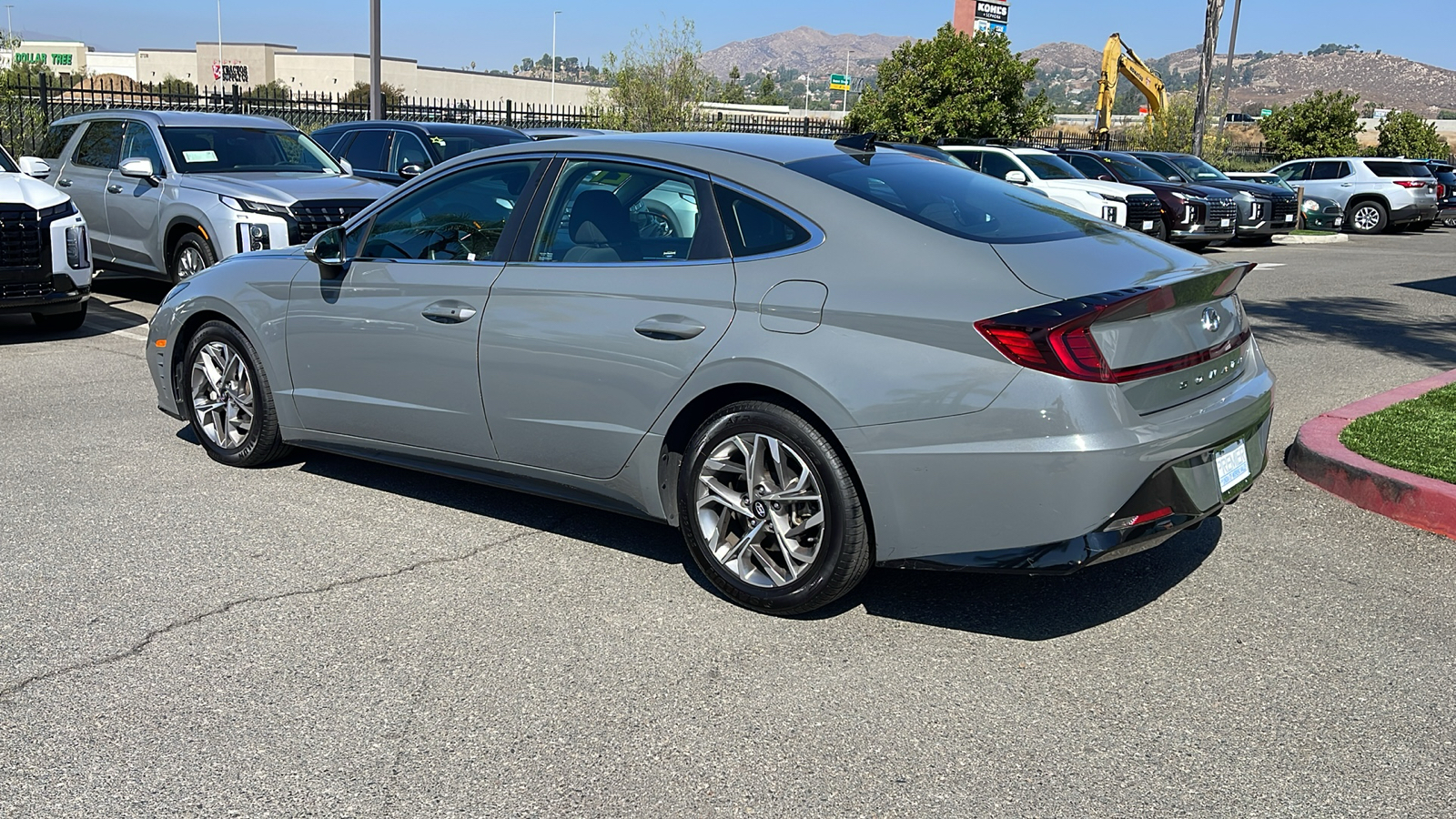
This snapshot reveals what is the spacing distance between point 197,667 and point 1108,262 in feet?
10.5

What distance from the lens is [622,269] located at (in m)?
4.71

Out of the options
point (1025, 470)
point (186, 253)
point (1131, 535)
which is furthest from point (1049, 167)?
point (1025, 470)

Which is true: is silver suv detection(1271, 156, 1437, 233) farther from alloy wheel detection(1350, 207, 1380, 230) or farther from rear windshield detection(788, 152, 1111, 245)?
rear windshield detection(788, 152, 1111, 245)

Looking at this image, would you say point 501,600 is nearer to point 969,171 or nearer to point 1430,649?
point 969,171

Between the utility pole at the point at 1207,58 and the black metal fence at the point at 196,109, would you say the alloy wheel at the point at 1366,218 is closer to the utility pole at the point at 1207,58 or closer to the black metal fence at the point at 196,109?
the utility pole at the point at 1207,58

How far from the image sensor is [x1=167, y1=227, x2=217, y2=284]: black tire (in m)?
10.9

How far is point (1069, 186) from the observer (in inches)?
779

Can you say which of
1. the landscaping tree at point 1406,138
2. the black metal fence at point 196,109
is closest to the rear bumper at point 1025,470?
the black metal fence at point 196,109

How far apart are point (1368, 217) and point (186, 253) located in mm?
25292

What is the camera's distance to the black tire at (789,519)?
164 inches

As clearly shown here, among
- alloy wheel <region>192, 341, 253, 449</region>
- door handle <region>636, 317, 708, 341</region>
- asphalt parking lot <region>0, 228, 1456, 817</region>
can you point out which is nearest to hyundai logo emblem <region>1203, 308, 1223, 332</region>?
asphalt parking lot <region>0, 228, 1456, 817</region>

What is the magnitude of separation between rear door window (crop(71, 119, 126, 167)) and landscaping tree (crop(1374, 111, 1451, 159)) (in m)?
41.9

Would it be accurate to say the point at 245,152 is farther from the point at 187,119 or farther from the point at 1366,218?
the point at 1366,218

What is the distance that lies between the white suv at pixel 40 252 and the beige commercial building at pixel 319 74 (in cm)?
8225
